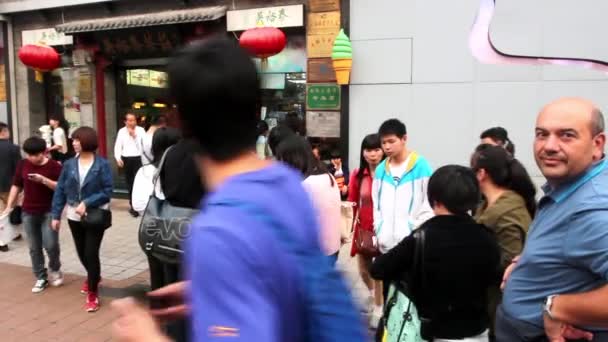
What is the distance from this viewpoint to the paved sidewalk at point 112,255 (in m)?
5.80

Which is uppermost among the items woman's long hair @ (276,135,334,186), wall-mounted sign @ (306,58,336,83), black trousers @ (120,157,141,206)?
wall-mounted sign @ (306,58,336,83)

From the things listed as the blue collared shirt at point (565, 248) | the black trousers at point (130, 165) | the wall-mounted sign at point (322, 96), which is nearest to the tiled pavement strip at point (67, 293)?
the blue collared shirt at point (565, 248)

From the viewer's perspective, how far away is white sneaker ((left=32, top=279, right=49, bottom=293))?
5084mm

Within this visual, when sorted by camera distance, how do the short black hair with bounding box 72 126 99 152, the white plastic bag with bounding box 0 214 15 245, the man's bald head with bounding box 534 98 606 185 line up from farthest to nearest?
the white plastic bag with bounding box 0 214 15 245 → the short black hair with bounding box 72 126 99 152 → the man's bald head with bounding box 534 98 606 185

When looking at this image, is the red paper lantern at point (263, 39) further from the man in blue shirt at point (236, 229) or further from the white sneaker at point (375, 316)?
the man in blue shirt at point (236, 229)

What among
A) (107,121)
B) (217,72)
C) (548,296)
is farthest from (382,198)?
(107,121)

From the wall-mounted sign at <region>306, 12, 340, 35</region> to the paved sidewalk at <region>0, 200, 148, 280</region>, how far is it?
4.38 meters

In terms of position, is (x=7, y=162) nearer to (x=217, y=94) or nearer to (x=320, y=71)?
(x=320, y=71)

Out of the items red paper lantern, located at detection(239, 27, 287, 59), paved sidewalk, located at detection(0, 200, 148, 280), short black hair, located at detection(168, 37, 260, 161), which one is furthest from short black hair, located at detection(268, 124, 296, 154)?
red paper lantern, located at detection(239, 27, 287, 59)

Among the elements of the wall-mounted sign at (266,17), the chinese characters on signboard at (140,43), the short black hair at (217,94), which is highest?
the wall-mounted sign at (266,17)

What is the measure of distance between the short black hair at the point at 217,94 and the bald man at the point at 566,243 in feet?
4.26

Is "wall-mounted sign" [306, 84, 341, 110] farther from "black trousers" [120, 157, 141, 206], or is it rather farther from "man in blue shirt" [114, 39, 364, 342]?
"man in blue shirt" [114, 39, 364, 342]

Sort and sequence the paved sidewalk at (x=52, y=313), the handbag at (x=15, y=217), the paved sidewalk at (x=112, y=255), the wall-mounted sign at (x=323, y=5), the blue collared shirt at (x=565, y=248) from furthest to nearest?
the wall-mounted sign at (x=323, y=5) → the handbag at (x=15, y=217) → the paved sidewalk at (x=112, y=255) → the paved sidewalk at (x=52, y=313) → the blue collared shirt at (x=565, y=248)

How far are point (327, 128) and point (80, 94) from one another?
18.4ft
